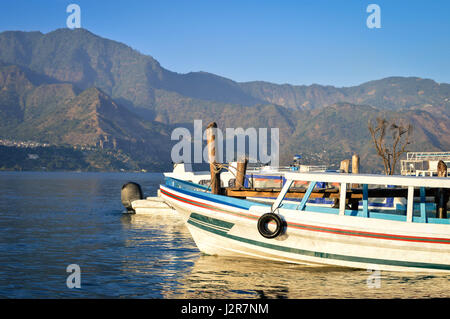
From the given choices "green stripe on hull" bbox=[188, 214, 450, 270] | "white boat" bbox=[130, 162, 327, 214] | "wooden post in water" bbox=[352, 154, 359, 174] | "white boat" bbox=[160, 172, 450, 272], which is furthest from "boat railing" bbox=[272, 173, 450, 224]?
"white boat" bbox=[130, 162, 327, 214]

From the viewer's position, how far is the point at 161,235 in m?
27.7

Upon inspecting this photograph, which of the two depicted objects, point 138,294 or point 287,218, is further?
point 287,218

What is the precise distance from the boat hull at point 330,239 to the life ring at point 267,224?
25 centimetres

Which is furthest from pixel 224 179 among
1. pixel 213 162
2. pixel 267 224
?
pixel 267 224

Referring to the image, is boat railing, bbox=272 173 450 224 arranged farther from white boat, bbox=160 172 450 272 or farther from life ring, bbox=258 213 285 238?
life ring, bbox=258 213 285 238

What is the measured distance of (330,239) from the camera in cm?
1598

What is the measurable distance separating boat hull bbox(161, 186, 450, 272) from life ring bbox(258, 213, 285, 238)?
254 millimetres

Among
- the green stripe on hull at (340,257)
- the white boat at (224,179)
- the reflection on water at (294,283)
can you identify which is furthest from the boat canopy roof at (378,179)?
the white boat at (224,179)

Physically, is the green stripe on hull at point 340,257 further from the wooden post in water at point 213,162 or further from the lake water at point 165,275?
the wooden post in water at point 213,162

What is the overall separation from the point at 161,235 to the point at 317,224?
1390 cm

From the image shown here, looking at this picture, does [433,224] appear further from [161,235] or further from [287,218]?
[161,235]

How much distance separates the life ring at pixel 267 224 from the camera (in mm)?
16016
